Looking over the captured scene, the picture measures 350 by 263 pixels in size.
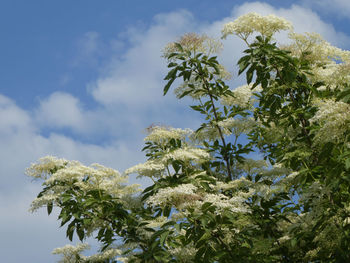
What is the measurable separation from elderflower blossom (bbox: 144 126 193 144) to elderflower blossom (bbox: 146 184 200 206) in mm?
1255

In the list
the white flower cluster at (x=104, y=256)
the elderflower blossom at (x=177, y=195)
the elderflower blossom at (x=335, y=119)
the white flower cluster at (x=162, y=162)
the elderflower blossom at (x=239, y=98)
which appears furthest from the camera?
the elderflower blossom at (x=239, y=98)

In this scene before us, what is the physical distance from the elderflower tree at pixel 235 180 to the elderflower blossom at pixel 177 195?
0.7 inches

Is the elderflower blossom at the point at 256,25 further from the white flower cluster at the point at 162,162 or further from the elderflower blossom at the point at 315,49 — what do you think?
the white flower cluster at the point at 162,162

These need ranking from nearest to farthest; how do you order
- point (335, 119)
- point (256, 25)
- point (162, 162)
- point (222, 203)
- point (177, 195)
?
point (335, 119) < point (222, 203) < point (177, 195) < point (162, 162) < point (256, 25)

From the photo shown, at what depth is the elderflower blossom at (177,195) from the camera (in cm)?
527

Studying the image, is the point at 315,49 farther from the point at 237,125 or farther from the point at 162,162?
the point at 162,162

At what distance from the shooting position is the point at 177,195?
5.43 metres

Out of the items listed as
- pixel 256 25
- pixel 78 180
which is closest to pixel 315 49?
pixel 256 25

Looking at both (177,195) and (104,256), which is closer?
(177,195)

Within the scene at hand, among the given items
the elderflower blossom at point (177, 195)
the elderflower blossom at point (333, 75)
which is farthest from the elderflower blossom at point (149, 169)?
the elderflower blossom at point (333, 75)

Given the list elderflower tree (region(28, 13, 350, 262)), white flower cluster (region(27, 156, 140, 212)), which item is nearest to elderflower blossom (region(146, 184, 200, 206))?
elderflower tree (region(28, 13, 350, 262))

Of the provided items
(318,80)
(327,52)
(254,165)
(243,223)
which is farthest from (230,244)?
(327,52)

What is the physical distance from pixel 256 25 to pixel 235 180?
8.09 ft

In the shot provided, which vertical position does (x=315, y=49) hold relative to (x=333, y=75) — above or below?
above
